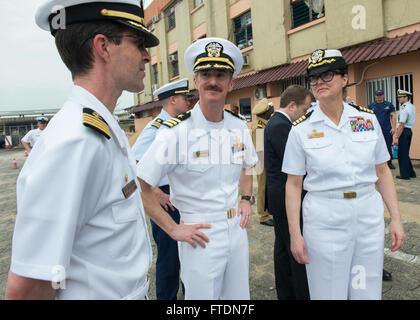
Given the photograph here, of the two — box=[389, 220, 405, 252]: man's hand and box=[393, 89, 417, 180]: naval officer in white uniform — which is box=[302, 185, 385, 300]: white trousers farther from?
box=[393, 89, 417, 180]: naval officer in white uniform

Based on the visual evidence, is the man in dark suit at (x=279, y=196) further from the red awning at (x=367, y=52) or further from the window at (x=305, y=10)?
the window at (x=305, y=10)

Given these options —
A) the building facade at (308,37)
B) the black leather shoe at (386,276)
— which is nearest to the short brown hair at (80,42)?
the black leather shoe at (386,276)

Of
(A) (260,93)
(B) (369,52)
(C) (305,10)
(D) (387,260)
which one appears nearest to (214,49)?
(D) (387,260)

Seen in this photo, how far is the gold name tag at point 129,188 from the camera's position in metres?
1.06

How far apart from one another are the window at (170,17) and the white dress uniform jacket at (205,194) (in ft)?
70.1

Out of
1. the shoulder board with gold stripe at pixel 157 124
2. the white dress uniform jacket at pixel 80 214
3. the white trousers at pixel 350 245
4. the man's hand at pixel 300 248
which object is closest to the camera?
the white dress uniform jacket at pixel 80 214

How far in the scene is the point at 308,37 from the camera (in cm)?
1085

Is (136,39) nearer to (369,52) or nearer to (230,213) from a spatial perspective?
(230,213)

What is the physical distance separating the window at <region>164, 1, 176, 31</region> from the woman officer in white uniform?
2133cm

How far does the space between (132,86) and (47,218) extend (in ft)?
2.06

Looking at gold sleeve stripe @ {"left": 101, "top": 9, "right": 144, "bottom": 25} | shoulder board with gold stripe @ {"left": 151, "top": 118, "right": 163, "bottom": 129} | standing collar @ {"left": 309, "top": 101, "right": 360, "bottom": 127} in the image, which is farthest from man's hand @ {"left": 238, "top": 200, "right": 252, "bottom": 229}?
shoulder board with gold stripe @ {"left": 151, "top": 118, "right": 163, "bottom": 129}

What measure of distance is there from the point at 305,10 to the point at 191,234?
1183cm

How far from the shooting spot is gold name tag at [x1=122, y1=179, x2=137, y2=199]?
1.06m

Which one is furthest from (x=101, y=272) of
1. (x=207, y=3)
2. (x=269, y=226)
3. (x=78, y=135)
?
(x=207, y=3)
